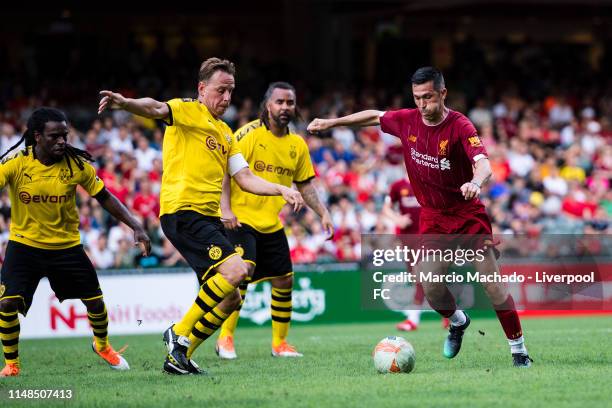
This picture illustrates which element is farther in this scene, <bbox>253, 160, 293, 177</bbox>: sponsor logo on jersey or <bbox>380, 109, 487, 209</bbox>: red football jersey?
<bbox>253, 160, 293, 177</bbox>: sponsor logo on jersey

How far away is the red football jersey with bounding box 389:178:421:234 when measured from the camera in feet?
50.1

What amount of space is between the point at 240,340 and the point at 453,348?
16.5 ft

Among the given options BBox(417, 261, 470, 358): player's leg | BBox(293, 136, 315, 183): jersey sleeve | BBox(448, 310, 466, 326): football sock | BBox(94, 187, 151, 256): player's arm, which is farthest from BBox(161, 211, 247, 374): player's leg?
BBox(293, 136, 315, 183): jersey sleeve

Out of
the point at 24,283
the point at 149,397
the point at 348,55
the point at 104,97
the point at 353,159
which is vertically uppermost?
the point at 348,55

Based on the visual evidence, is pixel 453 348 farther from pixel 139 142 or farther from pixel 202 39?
pixel 202 39

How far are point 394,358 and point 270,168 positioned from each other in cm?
309

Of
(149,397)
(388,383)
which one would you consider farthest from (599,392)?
(149,397)

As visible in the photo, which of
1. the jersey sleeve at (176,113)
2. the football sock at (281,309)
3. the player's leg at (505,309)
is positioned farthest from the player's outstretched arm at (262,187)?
the football sock at (281,309)

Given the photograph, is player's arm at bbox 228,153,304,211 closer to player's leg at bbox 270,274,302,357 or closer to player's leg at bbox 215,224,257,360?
player's leg at bbox 215,224,257,360

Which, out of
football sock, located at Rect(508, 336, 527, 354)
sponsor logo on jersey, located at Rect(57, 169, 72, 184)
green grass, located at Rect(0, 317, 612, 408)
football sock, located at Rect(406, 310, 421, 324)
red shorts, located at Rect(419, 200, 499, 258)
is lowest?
green grass, located at Rect(0, 317, 612, 408)

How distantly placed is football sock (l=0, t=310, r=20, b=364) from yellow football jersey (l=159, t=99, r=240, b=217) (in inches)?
72.4

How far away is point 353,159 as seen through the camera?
23.8m

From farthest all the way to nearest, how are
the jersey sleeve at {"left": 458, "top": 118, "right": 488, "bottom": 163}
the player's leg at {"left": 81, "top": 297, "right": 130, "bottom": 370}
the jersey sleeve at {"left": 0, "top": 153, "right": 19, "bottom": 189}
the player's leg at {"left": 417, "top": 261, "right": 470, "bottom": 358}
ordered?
the player's leg at {"left": 81, "top": 297, "right": 130, "bottom": 370} → the jersey sleeve at {"left": 0, "top": 153, "right": 19, "bottom": 189} → the player's leg at {"left": 417, "top": 261, "right": 470, "bottom": 358} → the jersey sleeve at {"left": 458, "top": 118, "right": 488, "bottom": 163}

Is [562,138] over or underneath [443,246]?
over
